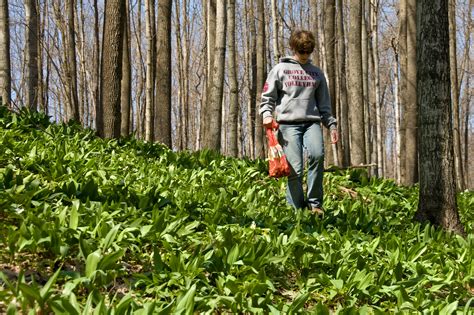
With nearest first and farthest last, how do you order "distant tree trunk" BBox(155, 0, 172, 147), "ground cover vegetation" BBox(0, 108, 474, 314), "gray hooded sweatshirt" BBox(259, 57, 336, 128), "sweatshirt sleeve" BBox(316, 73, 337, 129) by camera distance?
"ground cover vegetation" BBox(0, 108, 474, 314) → "gray hooded sweatshirt" BBox(259, 57, 336, 128) → "sweatshirt sleeve" BBox(316, 73, 337, 129) → "distant tree trunk" BBox(155, 0, 172, 147)

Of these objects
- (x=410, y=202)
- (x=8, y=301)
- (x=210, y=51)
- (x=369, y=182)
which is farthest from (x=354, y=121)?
(x=8, y=301)

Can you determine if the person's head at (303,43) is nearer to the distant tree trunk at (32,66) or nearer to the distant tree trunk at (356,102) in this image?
the distant tree trunk at (356,102)

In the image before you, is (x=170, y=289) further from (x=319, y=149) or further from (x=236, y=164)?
(x=236, y=164)

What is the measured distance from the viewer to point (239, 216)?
477 cm

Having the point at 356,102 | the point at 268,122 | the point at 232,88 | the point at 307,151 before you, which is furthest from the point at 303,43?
the point at 232,88

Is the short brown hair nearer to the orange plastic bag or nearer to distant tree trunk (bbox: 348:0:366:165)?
the orange plastic bag

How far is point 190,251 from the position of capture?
3.45 m

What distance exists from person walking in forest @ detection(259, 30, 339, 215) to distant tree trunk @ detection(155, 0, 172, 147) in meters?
6.23

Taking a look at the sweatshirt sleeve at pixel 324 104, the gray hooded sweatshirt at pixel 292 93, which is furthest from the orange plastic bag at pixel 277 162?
the sweatshirt sleeve at pixel 324 104

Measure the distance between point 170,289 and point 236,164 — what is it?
5.02 meters

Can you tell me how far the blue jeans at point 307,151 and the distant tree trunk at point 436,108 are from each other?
109 centimetres

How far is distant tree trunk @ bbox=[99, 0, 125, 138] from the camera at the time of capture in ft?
27.2

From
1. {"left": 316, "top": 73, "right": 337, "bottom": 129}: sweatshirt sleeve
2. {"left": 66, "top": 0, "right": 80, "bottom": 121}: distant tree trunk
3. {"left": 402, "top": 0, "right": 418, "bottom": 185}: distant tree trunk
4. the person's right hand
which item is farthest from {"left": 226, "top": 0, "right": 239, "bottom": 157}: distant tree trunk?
the person's right hand

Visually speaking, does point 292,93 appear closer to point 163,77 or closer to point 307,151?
point 307,151
